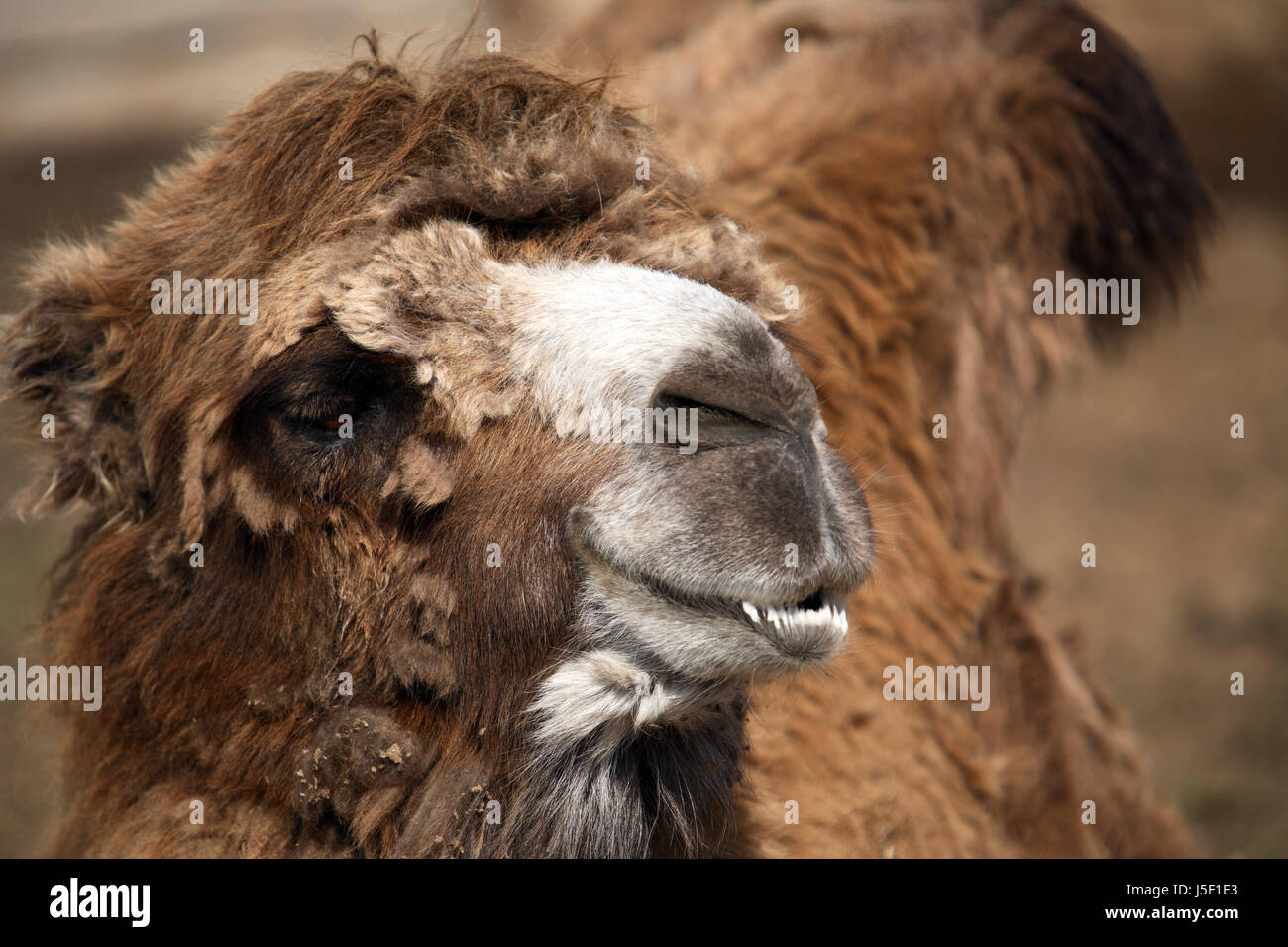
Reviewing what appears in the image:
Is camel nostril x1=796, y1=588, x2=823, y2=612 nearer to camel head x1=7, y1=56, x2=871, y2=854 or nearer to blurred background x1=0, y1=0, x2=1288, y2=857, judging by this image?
camel head x1=7, y1=56, x2=871, y2=854

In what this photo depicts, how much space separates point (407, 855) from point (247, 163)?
5.45 feet

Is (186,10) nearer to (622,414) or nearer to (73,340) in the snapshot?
(73,340)

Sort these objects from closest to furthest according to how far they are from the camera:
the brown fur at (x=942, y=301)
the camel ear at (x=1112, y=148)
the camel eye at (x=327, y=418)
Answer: the camel eye at (x=327, y=418) → the brown fur at (x=942, y=301) → the camel ear at (x=1112, y=148)

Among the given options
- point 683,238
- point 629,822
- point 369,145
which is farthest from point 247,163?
point 629,822

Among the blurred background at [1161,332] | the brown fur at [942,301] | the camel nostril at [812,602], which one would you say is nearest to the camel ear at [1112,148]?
the brown fur at [942,301]

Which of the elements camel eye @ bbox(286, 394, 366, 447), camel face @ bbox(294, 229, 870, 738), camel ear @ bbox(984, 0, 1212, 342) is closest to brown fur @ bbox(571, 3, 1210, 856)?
camel ear @ bbox(984, 0, 1212, 342)

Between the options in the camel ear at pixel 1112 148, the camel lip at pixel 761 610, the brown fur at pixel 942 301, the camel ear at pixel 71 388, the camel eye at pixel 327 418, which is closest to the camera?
the camel lip at pixel 761 610

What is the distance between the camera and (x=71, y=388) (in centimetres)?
310

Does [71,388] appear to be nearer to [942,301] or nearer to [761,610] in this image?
[761,610]

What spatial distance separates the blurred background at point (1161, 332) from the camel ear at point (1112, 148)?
16.5 feet

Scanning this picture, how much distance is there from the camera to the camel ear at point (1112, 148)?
4.86m

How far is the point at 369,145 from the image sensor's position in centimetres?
293

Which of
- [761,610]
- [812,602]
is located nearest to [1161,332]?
[812,602]

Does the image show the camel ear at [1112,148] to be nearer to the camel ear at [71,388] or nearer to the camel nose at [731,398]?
the camel nose at [731,398]
